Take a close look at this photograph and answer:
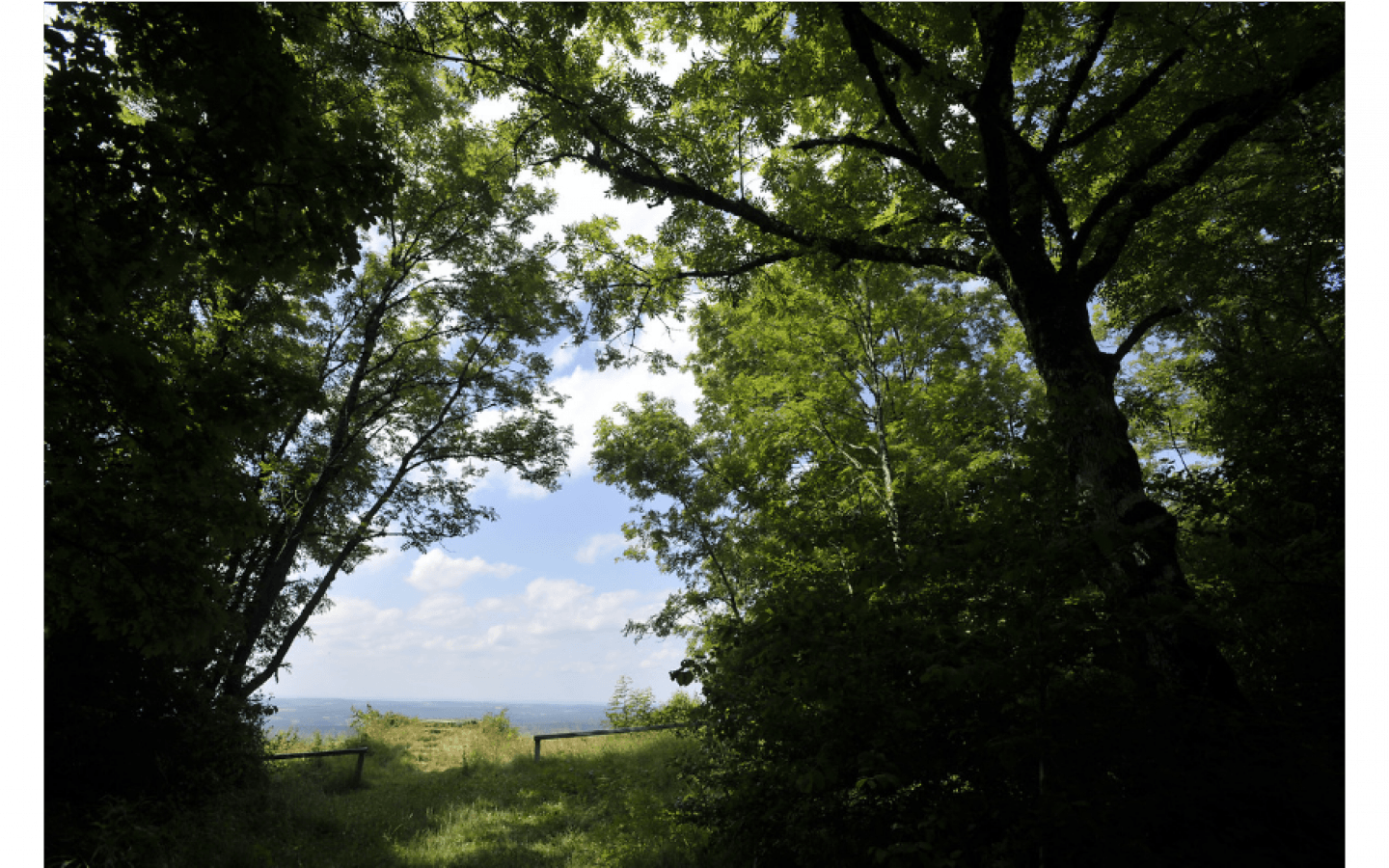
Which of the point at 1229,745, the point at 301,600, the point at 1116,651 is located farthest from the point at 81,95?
the point at 301,600

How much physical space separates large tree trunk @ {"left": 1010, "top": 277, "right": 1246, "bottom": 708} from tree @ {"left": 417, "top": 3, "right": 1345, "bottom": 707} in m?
0.01

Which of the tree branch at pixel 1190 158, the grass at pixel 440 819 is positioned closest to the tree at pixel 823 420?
the tree branch at pixel 1190 158

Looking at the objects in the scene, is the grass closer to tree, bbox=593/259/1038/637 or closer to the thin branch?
tree, bbox=593/259/1038/637

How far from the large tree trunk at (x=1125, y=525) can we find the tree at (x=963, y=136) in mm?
14

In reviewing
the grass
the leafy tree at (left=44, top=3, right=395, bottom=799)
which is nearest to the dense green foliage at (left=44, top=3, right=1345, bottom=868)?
the leafy tree at (left=44, top=3, right=395, bottom=799)

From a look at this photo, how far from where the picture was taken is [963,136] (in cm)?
547

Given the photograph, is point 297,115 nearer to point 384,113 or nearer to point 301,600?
point 384,113

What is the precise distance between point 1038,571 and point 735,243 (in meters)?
5.72

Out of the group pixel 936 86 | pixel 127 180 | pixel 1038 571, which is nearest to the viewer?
pixel 1038 571

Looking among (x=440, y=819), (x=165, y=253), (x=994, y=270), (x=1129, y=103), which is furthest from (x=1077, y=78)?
(x=440, y=819)

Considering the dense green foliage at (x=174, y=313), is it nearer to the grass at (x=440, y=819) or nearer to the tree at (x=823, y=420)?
the grass at (x=440, y=819)

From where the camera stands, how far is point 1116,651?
3.20m

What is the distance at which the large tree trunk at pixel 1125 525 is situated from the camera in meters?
3.15

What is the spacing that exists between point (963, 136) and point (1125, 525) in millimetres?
3971
